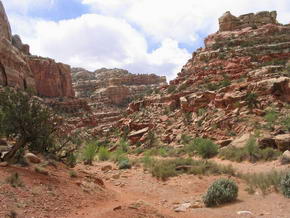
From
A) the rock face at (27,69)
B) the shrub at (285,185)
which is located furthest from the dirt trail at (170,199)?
the rock face at (27,69)

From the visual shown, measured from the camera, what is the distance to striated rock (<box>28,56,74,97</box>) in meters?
62.0

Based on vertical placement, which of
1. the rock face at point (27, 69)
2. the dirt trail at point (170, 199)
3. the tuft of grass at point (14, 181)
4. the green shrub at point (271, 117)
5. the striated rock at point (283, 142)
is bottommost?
the dirt trail at point (170, 199)

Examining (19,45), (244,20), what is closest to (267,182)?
(244,20)

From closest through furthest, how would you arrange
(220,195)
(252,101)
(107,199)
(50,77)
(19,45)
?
(220,195)
(107,199)
(252,101)
(19,45)
(50,77)

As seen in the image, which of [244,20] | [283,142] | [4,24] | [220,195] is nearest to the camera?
[220,195]

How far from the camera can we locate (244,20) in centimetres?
5181

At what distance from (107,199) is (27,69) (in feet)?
157

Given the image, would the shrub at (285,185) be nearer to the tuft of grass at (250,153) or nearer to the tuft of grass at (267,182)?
the tuft of grass at (267,182)

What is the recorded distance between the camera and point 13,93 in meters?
11.6

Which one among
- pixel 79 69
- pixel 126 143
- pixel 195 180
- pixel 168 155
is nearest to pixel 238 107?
pixel 168 155

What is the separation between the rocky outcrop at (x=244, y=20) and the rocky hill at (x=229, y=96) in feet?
2.66

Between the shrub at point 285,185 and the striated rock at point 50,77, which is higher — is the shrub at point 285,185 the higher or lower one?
the lower one

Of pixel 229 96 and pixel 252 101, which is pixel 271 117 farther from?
pixel 229 96

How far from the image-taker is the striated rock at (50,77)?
2442 inches
